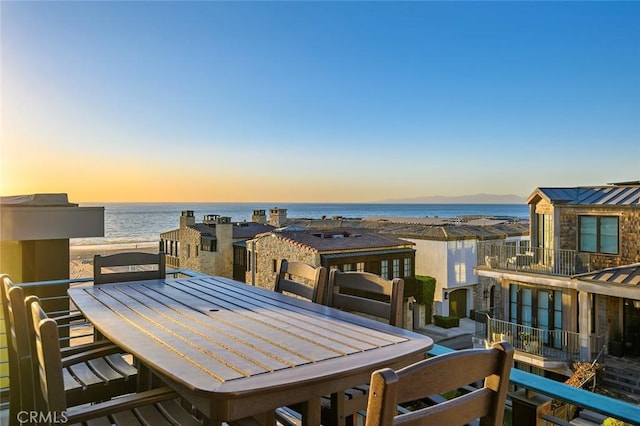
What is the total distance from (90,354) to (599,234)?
10.6 meters

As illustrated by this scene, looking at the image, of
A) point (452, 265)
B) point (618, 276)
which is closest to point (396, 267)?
point (452, 265)

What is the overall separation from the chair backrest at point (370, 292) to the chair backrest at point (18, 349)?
138 cm

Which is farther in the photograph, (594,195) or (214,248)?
(214,248)

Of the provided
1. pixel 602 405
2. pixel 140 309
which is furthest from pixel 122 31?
pixel 602 405

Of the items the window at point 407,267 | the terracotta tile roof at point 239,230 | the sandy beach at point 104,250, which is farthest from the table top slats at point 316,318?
the sandy beach at point 104,250

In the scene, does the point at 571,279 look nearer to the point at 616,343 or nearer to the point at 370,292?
the point at 616,343

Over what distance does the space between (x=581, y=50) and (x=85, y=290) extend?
701 inches

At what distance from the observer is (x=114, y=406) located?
4.59 feet

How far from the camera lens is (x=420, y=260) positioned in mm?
16312

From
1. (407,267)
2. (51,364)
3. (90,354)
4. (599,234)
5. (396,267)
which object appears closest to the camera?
(51,364)

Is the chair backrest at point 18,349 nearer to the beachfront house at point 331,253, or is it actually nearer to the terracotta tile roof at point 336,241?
the beachfront house at point 331,253

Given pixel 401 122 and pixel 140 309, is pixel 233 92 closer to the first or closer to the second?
pixel 401 122

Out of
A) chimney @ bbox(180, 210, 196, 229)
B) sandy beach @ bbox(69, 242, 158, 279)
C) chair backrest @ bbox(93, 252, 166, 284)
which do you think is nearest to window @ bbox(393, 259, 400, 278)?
chimney @ bbox(180, 210, 196, 229)

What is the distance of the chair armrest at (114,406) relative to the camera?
133 cm
